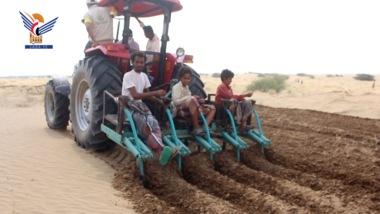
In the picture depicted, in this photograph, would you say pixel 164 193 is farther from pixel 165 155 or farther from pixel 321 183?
pixel 321 183

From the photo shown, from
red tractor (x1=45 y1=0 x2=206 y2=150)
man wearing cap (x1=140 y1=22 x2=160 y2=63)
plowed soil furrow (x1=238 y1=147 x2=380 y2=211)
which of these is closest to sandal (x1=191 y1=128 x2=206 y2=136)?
plowed soil furrow (x1=238 y1=147 x2=380 y2=211)

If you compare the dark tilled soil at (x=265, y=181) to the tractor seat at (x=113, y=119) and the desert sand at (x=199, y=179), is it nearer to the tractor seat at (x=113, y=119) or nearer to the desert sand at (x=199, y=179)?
the desert sand at (x=199, y=179)

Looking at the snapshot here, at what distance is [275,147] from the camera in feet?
20.5

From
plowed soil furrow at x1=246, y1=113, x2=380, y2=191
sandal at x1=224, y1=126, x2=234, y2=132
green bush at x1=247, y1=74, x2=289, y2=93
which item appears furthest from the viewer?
green bush at x1=247, y1=74, x2=289, y2=93

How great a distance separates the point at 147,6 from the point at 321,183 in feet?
14.3

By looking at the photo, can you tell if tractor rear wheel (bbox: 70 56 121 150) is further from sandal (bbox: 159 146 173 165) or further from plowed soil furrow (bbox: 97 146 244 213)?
sandal (bbox: 159 146 173 165)

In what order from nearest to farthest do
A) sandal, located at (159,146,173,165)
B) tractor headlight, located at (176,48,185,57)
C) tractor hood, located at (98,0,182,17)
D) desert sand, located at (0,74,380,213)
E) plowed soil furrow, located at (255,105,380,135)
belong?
desert sand, located at (0,74,380,213)
sandal, located at (159,146,173,165)
tractor hood, located at (98,0,182,17)
tractor headlight, located at (176,48,185,57)
plowed soil furrow, located at (255,105,380,135)

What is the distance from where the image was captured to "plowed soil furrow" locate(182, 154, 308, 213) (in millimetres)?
3422

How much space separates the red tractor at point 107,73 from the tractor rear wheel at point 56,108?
136 centimetres

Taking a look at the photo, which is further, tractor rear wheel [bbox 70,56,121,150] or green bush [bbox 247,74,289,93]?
green bush [bbox 247,74,289,93]

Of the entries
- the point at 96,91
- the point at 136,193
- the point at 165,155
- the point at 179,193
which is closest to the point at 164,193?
the point at 179,193

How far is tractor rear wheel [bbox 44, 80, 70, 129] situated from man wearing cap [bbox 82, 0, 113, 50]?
2144 mm

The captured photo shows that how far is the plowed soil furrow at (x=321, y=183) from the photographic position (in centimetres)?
372

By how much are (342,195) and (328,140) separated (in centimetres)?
334
